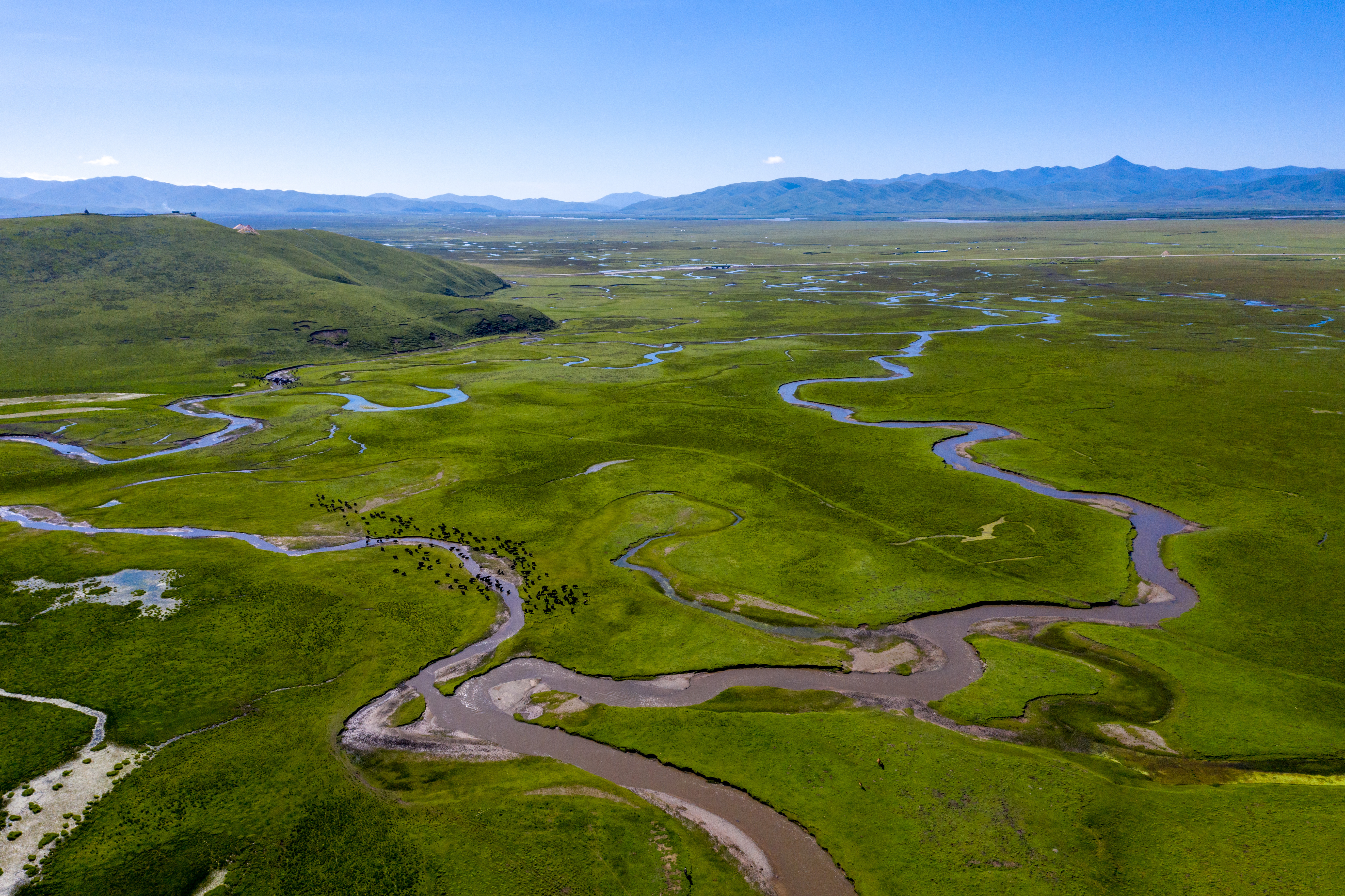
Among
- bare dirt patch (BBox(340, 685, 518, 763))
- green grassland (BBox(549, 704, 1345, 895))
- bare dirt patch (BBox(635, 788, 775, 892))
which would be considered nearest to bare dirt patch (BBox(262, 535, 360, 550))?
bare dirt patch (BBox(340, 685, 518, 763))

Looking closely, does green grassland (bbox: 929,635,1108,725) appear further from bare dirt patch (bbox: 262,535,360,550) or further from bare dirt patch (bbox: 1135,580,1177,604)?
bare dirt patch (bbox: 262,535,360,550)

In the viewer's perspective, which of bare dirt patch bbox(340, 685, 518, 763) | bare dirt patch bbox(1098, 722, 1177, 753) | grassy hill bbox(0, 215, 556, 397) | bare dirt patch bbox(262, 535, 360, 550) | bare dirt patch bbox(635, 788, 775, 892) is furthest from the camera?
grassy hill bbox(0, 215, 556, 397)

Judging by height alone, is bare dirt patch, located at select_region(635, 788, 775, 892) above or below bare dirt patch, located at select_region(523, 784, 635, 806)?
below

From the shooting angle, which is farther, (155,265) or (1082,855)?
(155,265)

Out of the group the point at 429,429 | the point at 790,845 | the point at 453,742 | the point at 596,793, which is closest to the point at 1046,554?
the point at 790,845

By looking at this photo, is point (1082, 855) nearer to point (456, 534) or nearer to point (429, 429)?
point (456, 534)

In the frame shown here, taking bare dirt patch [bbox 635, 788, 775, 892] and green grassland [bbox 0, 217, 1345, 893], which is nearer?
bare dirt patch [bbox 635, 788, 775, 892]
